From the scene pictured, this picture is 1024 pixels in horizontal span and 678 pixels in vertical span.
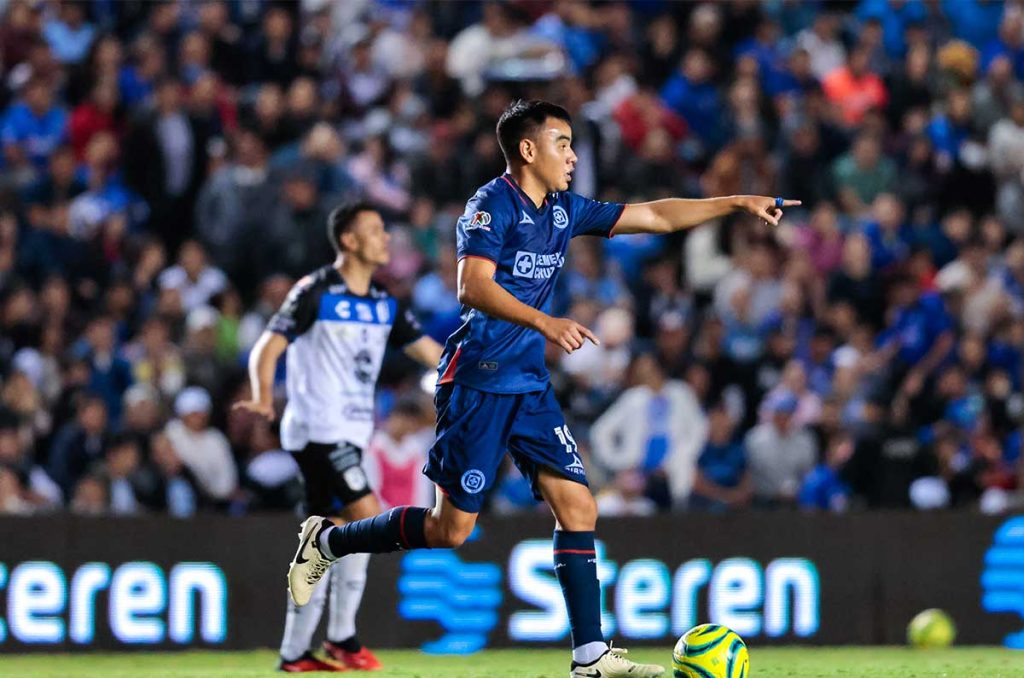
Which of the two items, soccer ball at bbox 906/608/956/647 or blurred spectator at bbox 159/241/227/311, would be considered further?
blurred spectator at bbox 159/241/227/311

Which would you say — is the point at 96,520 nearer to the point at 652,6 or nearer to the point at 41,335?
the point at 41,335

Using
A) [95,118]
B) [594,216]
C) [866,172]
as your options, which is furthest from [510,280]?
[95,118]

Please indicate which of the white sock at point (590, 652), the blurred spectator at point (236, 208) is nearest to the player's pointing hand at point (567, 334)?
the white sock at point (590, 652)

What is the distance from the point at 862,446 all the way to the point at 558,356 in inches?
95.8

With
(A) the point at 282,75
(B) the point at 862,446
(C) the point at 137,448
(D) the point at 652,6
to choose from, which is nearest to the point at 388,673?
(C) the point at 137,448

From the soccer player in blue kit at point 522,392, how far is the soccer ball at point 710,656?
0.13 meters

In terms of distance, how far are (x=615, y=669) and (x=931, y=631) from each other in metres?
5.04

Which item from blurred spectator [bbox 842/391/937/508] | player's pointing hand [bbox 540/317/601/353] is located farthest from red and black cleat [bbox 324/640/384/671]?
blurred spectator [bbox 842/391/937/508]

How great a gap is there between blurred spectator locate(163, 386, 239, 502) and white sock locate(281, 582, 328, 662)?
→ 148 inches

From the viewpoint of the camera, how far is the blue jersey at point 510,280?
24.7 ft

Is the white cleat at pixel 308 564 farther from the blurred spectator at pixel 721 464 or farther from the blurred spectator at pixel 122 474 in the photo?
the blurred spectator at pixel 721 464

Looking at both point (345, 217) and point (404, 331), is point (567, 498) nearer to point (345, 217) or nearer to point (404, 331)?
point (404, 331)

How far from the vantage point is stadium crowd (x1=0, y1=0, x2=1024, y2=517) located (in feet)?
44.9

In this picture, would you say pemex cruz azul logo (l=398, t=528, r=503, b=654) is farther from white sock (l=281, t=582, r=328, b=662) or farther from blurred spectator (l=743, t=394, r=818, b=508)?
blurred spectator (l=743, t=394, r=818, b=508)
